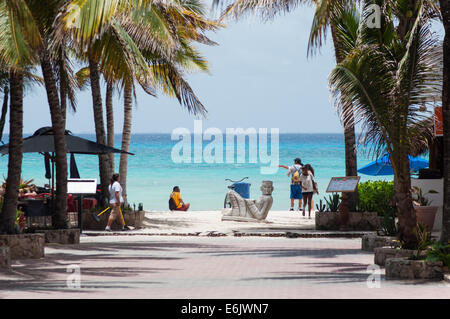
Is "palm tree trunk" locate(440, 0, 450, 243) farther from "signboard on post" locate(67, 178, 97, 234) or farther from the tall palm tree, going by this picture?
"signboard on post" locate(67, 178, 97, 234)

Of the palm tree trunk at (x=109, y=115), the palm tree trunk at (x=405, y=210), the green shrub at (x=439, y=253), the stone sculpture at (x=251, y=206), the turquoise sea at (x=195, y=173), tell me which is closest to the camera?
the green shrub at (x=439, y=253)

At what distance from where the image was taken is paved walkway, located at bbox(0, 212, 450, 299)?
9.61 m

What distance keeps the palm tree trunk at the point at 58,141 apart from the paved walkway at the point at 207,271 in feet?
3.07

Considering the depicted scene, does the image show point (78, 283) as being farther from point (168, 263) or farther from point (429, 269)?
point (429, 269)

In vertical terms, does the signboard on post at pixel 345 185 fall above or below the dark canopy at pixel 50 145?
below

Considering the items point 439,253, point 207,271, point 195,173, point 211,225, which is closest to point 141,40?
point 211,225

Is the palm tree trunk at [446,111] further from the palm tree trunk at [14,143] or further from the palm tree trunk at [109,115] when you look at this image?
the palm tree trunk at [109,115]

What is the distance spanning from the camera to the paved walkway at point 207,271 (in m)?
9.61

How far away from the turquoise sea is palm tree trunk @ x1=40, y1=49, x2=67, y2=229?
32651 millimetres

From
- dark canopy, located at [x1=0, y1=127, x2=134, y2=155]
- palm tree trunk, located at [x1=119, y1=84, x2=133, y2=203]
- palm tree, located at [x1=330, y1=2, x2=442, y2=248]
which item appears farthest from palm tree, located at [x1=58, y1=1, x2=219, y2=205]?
palm tree, located at [x1=330, y1=2, x2=442, y2=248]

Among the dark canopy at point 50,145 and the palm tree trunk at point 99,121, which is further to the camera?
the palm tree trunk at point 99,121

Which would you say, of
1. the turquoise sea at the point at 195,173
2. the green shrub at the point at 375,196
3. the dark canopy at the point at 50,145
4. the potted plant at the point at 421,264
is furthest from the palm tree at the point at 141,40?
the turquoise sea at the point at 195,173
